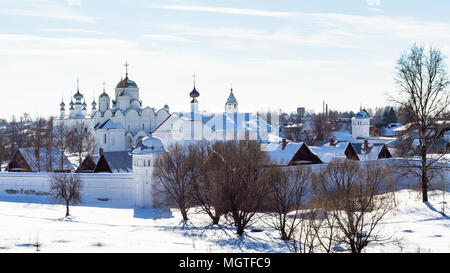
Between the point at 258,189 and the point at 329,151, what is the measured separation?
13.9 meters

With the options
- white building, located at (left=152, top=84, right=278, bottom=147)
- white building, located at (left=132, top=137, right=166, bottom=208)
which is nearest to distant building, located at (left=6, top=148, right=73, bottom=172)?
white building, located at (left=152, top=84, right=278, bottom=147)

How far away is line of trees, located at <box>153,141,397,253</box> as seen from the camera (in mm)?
17859

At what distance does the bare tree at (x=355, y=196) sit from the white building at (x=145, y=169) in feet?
27.1

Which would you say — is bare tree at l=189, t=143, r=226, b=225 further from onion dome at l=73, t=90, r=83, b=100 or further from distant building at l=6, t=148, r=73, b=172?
onion dome at l=73, t=90, r=83, b=100

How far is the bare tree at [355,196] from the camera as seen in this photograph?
49.5ft

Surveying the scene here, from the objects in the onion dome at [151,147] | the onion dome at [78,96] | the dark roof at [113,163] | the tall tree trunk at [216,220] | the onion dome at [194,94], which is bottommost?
the tall tree trunk at [216,220]

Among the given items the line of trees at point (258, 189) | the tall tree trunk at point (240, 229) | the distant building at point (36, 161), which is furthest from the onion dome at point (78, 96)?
the tall tree trunk at point (240, 229)

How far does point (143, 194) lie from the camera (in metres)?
26.4

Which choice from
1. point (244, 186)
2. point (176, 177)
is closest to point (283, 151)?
point (176, 177)

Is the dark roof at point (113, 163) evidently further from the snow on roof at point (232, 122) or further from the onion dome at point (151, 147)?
the snow on roof at point (232, 122)

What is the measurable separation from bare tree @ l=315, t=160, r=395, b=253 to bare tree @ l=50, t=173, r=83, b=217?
38.7 ft
